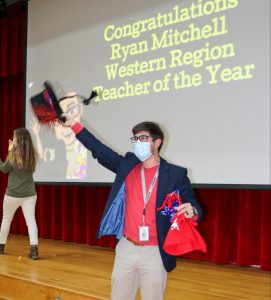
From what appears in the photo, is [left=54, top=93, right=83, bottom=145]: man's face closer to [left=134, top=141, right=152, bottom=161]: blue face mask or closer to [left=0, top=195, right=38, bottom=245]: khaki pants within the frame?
[left=0, top=195, right=38, bottom=245]: khaki pants

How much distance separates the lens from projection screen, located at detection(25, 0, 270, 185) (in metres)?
3.15

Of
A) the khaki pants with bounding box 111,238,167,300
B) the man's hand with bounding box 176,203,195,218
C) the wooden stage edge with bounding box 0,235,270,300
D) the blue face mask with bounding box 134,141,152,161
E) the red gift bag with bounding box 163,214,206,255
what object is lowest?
the wooden stage edge with bounding box 0,235,270,300

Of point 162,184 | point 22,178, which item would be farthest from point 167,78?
point 162,184

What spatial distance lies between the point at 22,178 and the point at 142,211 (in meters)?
2.28

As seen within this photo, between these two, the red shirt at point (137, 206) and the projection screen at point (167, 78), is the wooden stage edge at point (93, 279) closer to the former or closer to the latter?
the projection screen at point (167, 78)

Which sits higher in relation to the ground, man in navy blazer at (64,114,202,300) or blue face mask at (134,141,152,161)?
blue face mask at (134,141,152,161)

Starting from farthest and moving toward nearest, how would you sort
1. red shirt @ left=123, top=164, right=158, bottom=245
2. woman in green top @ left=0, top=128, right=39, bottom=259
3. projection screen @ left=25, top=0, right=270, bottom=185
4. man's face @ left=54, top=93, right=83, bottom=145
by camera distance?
man's face @ left=54, top=93, right=83, bottom=145
woman in green top @ left=0, top=128, right=39, bottom=259
projection screen @ left=25, top=0, right=270, bottom=185
red shirt @ left=123, top=164, right=158, bottom=245

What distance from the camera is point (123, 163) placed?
220 cm

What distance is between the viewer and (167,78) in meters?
3.61

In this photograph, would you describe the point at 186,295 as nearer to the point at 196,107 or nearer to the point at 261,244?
the point at 261,244

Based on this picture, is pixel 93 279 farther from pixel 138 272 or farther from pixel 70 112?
pixel 70 112

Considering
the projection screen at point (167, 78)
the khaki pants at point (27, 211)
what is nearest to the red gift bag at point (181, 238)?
the projection screen at point (167, 78)

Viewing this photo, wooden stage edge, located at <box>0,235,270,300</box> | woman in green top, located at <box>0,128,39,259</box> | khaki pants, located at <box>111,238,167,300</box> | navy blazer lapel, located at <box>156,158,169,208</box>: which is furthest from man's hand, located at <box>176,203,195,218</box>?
woman in green top, located at <box>0,128,39,259</box>

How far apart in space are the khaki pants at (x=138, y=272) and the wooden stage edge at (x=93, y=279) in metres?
0.80
